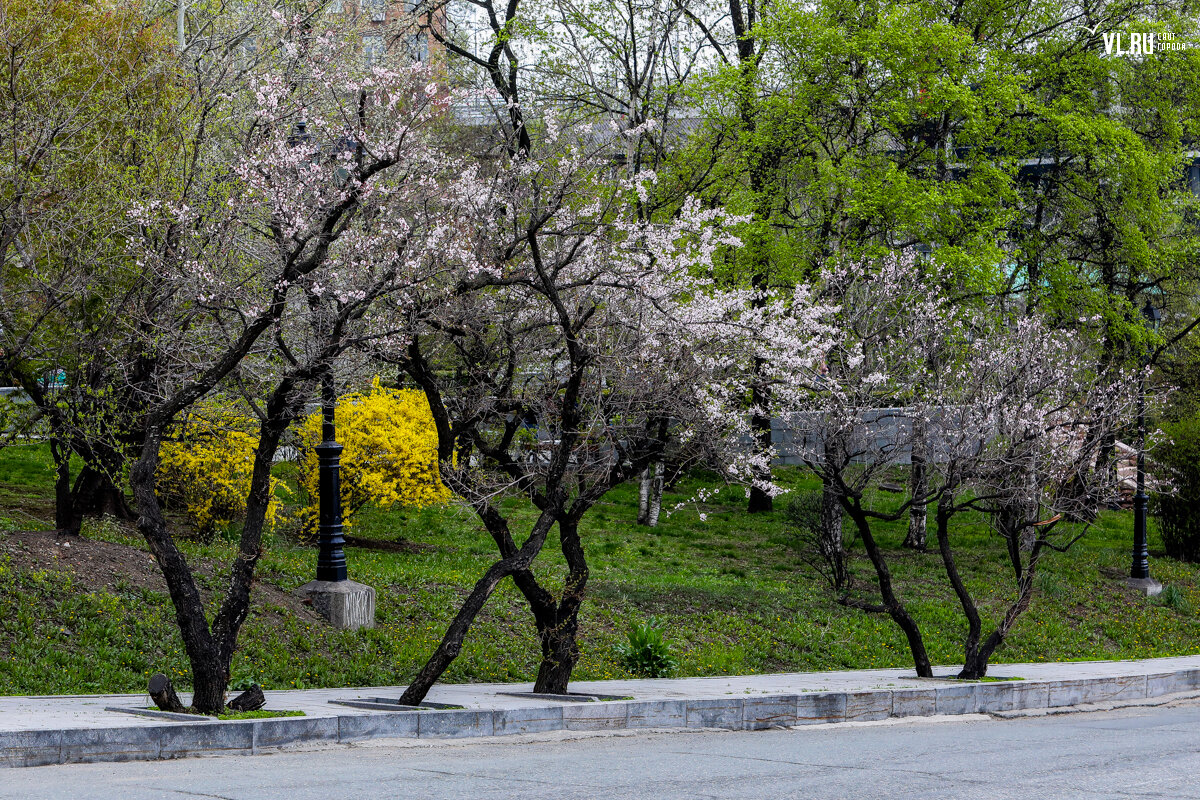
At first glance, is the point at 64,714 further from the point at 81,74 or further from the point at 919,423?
the point at 919,423

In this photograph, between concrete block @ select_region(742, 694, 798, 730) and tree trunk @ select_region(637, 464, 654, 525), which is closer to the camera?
concrete block @ select_region(742, 694, 798, 730)

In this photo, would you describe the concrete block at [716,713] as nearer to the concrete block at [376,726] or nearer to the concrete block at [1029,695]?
the concrete block at [376,726]

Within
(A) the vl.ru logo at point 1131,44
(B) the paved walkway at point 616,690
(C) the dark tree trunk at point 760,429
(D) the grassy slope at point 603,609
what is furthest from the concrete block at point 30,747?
(A) the vl.ru logo at point 1131,44

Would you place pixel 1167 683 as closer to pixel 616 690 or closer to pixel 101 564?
pixel 616 690

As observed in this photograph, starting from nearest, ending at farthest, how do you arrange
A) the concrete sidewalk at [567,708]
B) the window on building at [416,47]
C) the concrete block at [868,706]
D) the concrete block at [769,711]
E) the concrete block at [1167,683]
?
the concrete sidewalk at [567,708], the concrete block at [769,711], the concrete block at [868,706], the concrete block at [1167,683], the window on building at [416,47]

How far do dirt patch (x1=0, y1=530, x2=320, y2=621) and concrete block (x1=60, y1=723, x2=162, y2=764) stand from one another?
5434 mm

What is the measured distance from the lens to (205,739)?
895cm

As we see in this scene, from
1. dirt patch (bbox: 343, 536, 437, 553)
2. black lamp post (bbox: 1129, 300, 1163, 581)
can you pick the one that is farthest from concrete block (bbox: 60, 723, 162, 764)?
black lamp post (bbox: 1129, 300, 1163, 581)

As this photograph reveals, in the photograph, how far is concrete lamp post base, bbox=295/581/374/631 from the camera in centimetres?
1455

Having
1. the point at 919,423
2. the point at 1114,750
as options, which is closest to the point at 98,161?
the point at 919,423

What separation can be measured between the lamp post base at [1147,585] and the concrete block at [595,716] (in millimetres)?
16372

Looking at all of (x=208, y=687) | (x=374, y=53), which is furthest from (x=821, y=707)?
(x=374, y=53)

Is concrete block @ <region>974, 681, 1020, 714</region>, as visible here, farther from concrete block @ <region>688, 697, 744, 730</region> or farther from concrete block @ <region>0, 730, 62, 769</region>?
concrete block @ <region>0, 730, 62, 769</region>

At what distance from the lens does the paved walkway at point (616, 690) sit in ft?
30.7
